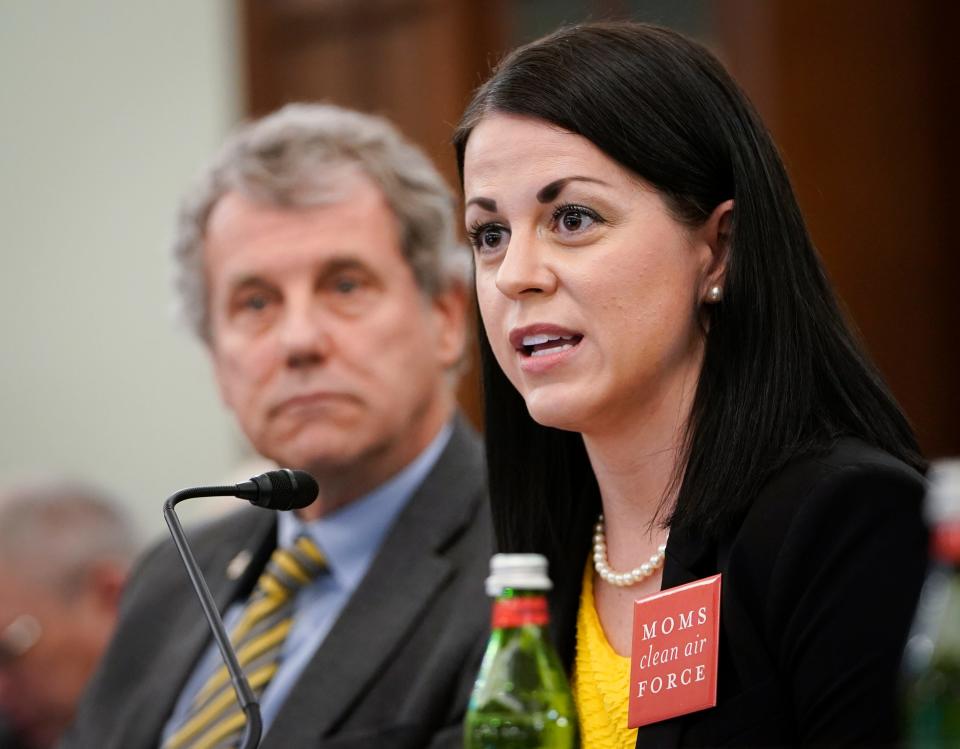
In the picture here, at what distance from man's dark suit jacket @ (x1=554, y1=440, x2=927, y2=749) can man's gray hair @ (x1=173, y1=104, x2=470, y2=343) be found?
1239 millimetres

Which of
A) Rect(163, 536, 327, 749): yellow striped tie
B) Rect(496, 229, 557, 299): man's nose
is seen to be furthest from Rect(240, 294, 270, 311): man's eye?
Rect(496, 229, 557, 299): man's nose

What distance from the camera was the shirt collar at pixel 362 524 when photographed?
2.66 metres

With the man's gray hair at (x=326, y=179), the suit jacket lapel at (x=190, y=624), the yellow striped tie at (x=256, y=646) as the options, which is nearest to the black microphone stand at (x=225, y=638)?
the yellow striped tie at (x=256, y=646)

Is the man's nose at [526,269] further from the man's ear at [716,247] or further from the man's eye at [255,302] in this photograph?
the man's eye at [255,302]

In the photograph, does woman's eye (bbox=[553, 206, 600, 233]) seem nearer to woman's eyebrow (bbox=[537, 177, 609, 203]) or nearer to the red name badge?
woman's eyebrow (bbox=[537, 177, 609, 203])

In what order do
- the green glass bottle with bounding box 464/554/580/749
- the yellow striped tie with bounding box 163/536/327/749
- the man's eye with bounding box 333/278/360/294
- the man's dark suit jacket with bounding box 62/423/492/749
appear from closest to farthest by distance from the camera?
the green glass bottle with bounding box 464/554/580/749
the man's dark suit jacket with bounding box 62/423/492/749
the yellow striped tie with bounding box 163/536/327/749
the man's eye with bounding box 333/278/360/294

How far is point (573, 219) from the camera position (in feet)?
5.81

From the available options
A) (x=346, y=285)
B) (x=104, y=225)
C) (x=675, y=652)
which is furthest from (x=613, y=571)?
(x=104, y=225)

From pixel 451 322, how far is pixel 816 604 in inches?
56.4

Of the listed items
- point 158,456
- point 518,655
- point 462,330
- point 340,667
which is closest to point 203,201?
point 462,330

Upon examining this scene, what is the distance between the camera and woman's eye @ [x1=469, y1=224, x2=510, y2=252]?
6.10 feet

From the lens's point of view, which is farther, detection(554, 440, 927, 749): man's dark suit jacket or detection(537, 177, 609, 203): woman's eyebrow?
detection(537, 177, 609, 203): woman's eyebrow

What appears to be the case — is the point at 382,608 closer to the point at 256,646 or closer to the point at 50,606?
the point at 256,646

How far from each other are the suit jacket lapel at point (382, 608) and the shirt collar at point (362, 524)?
62 millimetres
